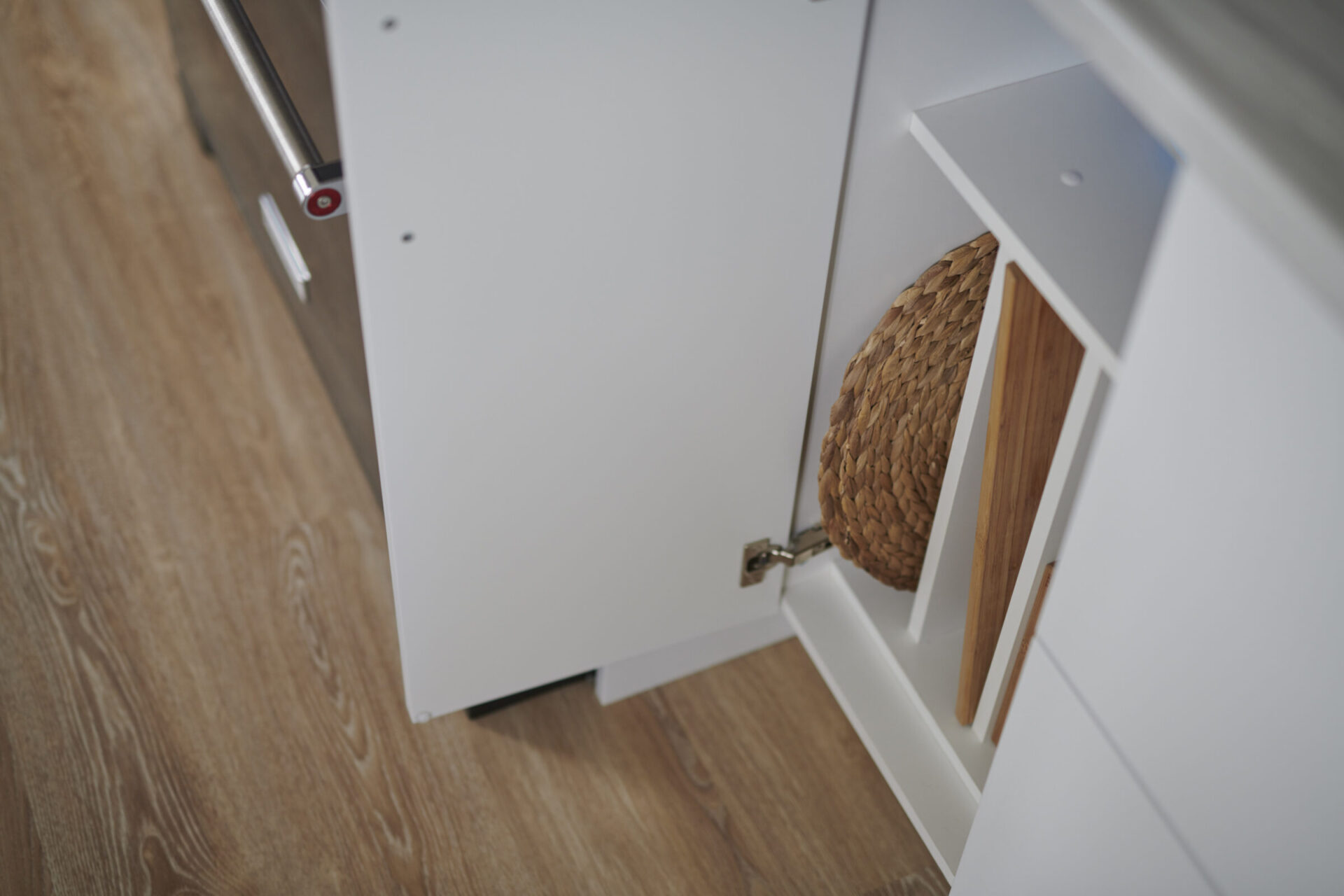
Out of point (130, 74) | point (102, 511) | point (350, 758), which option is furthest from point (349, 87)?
point (130, 74)

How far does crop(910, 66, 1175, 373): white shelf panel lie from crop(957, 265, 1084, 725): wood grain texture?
0.14 feet

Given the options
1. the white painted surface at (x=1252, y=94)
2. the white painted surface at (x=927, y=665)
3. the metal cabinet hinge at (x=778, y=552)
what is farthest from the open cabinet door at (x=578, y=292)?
the white painted surface at (x=1252, y=94)

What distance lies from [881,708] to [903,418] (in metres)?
0.24

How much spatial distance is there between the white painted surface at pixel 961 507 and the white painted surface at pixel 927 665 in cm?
1

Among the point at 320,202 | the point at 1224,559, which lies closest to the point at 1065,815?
the point at 1224,559

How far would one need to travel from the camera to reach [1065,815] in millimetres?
567

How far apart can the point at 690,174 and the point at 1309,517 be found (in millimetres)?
385

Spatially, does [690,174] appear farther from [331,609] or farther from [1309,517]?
[331,609]

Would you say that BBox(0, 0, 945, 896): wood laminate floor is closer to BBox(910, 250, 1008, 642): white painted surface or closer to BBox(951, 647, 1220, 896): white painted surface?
BBox(910, 250, 1008, 642): white painted surface

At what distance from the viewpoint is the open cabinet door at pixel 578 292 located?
0.59 m

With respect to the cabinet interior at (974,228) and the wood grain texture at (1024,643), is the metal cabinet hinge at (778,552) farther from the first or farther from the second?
the wood grain texture at (1024,643)

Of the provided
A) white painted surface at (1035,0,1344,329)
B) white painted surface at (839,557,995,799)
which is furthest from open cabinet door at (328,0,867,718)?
white painted surface at (1035,0,1344,329)

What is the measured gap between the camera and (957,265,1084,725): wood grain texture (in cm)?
70

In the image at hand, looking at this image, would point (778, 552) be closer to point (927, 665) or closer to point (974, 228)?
point (927, 665)
